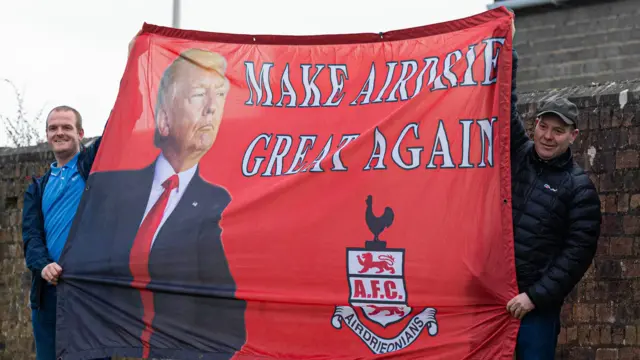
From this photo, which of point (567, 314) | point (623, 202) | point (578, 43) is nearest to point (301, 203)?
point (567, 314)

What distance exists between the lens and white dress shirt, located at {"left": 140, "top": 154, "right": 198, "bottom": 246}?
554 cm

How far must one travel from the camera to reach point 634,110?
602cm

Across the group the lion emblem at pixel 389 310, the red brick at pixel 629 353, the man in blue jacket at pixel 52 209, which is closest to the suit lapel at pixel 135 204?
the man in blue jacket at pixel 52 209

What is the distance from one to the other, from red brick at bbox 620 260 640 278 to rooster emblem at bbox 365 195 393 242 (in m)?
1.80

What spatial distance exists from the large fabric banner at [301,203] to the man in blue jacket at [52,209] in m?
0.14

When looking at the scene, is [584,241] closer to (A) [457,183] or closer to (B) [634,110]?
(A) [457,183]

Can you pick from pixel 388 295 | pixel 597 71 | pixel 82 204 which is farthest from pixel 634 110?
pixel 597 71

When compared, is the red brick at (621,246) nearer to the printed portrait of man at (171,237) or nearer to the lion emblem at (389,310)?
the lion emblem at (389,310)

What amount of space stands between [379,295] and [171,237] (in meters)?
1.27

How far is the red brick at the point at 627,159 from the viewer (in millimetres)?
5992

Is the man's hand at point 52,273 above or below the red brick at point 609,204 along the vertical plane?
below

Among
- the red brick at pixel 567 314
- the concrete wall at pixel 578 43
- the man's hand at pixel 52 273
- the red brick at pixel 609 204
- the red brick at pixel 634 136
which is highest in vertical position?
the concrete wall at pixel 578 43

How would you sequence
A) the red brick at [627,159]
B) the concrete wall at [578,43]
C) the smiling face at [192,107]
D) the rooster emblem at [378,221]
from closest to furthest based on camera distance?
1. the rooster emblem at [378,221]
2. the smiling face at [192,107]
3. the red brick at [627,159]
4. the concrete wall at [578,43]

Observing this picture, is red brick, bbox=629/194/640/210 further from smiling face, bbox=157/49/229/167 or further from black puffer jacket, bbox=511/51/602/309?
smiling face, bbox=157/49/229/167
